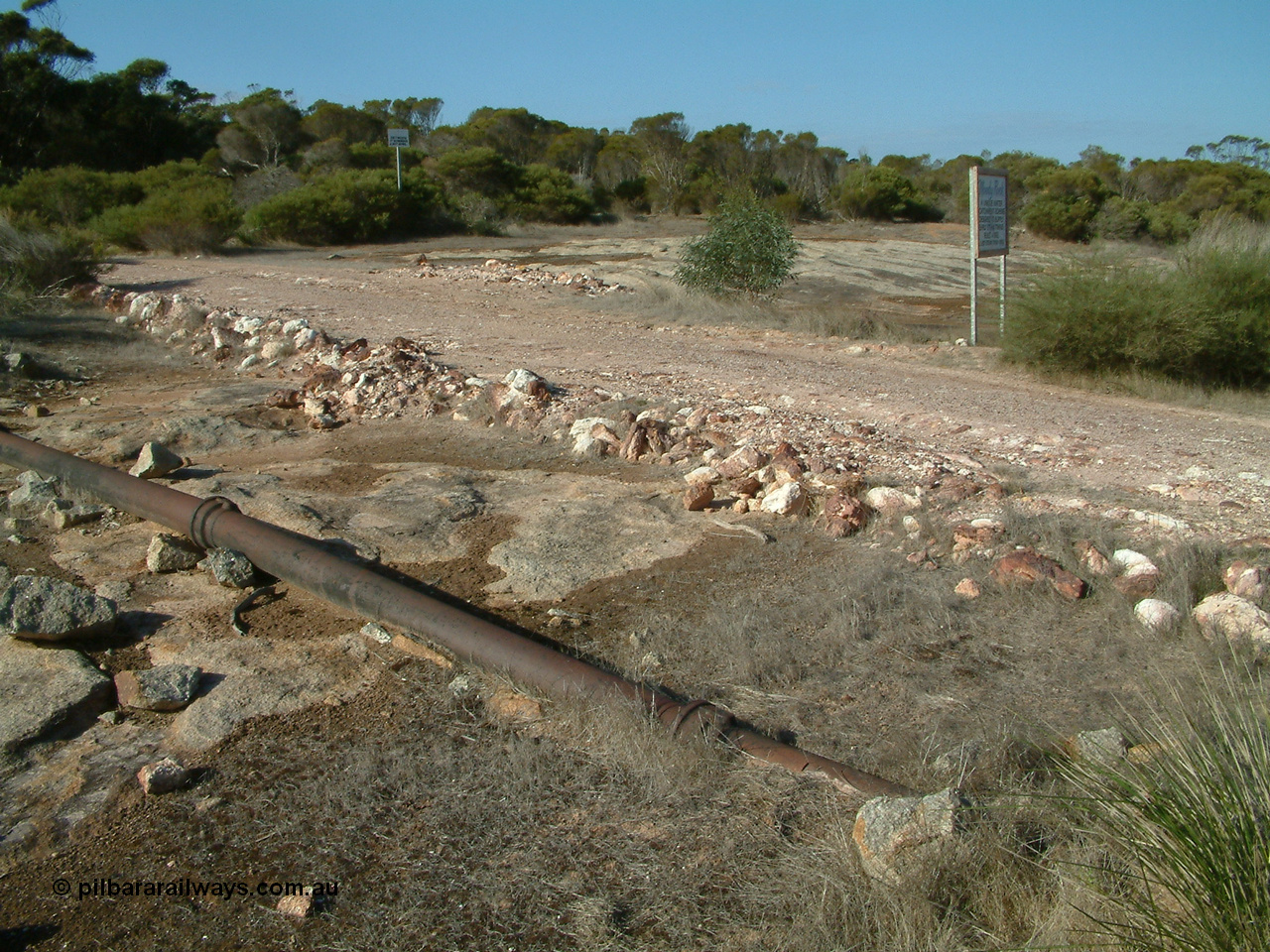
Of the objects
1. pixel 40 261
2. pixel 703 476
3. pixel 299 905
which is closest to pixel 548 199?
pixel 40 261

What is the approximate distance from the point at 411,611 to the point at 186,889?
1590mm

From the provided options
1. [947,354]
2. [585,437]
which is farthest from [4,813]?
[947,354]

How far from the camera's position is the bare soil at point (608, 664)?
271cm

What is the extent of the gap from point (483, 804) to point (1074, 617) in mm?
2780

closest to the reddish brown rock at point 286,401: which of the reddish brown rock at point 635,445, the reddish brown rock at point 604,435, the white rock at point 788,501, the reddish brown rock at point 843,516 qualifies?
the reddish brown rock at point 604,435

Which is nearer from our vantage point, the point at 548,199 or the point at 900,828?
the point at 900,828

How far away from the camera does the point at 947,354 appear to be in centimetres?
1148

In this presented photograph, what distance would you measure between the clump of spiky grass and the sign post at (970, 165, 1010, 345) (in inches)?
414

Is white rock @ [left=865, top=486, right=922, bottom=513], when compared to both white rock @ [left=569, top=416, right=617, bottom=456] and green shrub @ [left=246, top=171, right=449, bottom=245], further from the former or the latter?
green shrub @ [left=246, top=171, right=449, bottom=245]

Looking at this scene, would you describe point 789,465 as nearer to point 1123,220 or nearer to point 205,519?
point 205,519

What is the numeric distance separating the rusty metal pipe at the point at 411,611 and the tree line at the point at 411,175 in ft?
40.0

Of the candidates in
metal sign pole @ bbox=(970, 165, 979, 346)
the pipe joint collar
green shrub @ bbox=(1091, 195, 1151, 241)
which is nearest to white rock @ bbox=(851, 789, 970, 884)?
the pipe joint collar

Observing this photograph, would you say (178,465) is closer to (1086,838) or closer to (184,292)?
(1086,838)

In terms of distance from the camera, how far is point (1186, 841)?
220 cm
